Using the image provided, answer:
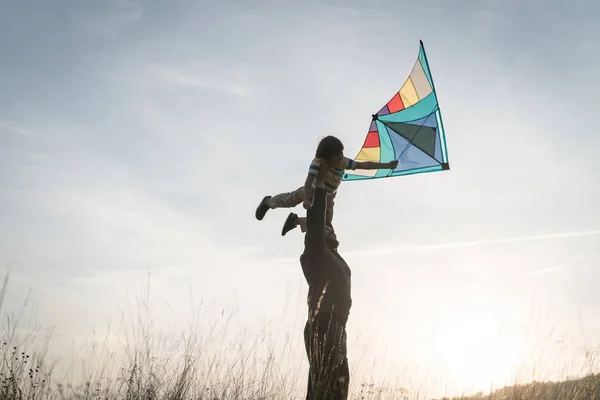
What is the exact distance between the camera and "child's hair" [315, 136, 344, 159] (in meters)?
4.56

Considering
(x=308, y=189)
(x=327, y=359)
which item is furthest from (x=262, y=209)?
(x=327, y=359)

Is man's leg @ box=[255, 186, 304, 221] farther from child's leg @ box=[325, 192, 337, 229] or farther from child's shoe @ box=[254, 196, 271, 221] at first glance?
child's leg @ box=[325, 192, 337, 229]

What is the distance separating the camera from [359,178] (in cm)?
640

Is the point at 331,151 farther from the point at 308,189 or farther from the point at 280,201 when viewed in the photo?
the point at 280,201

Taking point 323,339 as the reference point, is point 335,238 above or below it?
above

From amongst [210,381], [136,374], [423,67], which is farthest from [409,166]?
[136,374]

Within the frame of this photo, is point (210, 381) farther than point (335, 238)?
Yes

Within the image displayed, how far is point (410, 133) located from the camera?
6.85 meters

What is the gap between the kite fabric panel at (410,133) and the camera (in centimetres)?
657

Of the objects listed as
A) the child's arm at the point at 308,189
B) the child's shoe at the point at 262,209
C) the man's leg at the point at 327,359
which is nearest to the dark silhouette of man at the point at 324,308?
the man's leg at the point at 327,359

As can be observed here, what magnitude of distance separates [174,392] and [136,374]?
0.36m

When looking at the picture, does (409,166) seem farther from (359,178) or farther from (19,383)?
(19,383)

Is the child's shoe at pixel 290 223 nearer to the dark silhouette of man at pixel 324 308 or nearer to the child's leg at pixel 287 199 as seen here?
the child's leg at pixel 287 199

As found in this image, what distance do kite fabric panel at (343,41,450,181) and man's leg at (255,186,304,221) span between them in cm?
133
